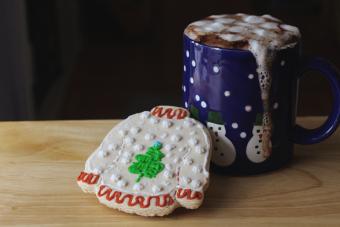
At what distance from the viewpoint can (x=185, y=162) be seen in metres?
0.57

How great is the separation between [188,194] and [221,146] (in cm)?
9

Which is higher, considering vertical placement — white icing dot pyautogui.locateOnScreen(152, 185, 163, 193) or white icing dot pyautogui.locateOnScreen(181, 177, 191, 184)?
white icing dot pyautogui.locateOnScreen(181, 177, 191, 184)

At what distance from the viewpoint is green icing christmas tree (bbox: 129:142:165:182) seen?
Result: 0.56 m

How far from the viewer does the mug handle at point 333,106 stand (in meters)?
0.59

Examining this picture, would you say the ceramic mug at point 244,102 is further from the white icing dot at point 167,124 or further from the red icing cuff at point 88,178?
the red icing cuff at point 88,178

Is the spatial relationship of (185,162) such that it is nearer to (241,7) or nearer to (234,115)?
(234,115)

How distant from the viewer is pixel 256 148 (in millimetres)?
601

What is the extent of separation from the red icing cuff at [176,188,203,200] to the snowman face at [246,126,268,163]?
0.30 ft

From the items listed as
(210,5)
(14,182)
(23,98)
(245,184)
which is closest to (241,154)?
(245,184)

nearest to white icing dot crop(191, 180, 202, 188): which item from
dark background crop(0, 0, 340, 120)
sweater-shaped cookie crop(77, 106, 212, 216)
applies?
sweater-shaped cookie crop(77, 106, 212, 216)

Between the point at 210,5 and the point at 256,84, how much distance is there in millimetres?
779

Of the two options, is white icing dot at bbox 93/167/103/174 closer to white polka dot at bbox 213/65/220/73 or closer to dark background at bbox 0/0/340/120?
white polka dot at bbox 213/65/220/73

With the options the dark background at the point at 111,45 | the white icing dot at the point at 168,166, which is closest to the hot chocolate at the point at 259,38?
the white icing dot at the point at 168,166

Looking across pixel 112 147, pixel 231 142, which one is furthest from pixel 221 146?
pixel 112 147
